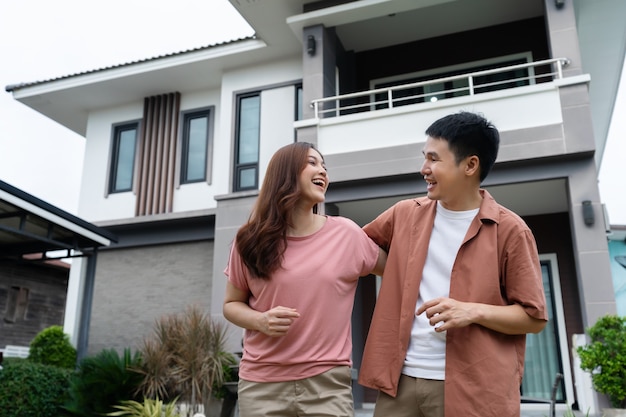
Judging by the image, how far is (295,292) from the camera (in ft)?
6.09

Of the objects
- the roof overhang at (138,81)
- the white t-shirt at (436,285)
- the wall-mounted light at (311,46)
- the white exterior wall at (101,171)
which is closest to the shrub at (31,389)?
the white exterior wall at (101,171)

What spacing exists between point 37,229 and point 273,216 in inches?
325

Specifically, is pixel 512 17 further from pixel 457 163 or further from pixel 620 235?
pixel 457 163

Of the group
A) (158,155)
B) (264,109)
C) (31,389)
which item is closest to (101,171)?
(158,155)

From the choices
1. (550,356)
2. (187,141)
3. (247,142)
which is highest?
(187,141)

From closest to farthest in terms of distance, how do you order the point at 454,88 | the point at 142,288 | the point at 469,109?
the point at 469,109 → the point at 454,88 → the point at 142,288

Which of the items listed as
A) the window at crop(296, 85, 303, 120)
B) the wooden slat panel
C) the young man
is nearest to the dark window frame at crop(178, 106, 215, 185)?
the wooden slat panel

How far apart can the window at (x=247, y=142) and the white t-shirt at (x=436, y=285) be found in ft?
26.9

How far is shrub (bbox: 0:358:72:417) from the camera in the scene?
7219 millimetres

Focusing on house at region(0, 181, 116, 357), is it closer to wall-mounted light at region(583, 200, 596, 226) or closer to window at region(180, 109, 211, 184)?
window at region(180, 109, 211, 184)

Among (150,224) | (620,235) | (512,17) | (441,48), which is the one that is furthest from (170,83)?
(620,235)

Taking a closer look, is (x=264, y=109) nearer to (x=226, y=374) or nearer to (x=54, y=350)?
(x=226, y=374)

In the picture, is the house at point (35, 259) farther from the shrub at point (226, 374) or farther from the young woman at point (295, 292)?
the young woman at point (295, 292)

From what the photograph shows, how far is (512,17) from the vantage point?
9.35 m
